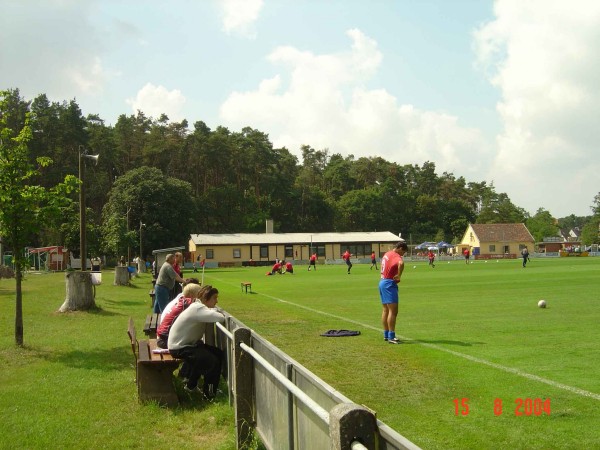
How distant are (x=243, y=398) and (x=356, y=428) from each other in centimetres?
356

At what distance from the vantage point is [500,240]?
10569cm

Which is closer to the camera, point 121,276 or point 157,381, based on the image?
point 157,381

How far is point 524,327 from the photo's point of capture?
43.7ft

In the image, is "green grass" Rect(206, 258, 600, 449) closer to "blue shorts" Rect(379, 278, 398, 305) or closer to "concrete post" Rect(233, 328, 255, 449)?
"blue shorts" Rect(379, 278, 398, 305)

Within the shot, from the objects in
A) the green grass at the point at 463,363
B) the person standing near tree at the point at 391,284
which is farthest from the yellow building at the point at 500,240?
the person standing near tree at the point at 391,284

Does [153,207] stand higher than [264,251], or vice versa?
[153,207]

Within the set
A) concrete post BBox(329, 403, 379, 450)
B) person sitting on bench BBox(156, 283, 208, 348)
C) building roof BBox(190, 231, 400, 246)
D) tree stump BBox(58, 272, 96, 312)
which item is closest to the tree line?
building roof BBox(190, 231, 400, 246)

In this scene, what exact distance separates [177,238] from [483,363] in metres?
68.8

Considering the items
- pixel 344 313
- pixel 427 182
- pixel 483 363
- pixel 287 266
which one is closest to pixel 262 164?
pixel 427 182

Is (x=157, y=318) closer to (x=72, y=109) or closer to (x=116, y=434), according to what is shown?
(x=116, y=434)

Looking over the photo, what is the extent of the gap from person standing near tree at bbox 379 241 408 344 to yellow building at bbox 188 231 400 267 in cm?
7087

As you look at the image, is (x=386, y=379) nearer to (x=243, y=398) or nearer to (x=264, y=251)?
(x=243, y=398)

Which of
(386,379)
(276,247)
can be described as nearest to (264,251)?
(276,247)

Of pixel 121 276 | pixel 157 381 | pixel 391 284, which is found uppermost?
pixel 391 284
